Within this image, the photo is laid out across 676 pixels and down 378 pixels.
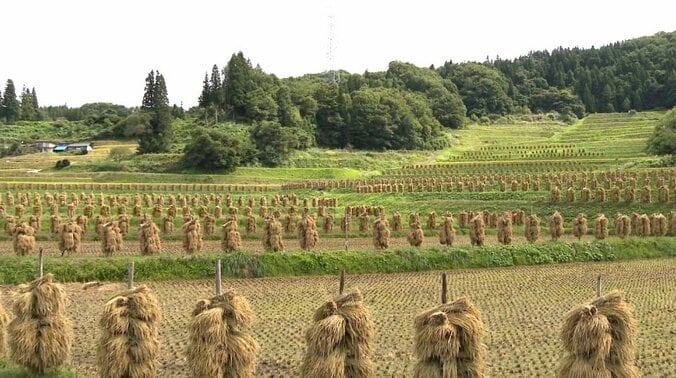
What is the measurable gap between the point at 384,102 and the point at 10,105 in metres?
92.8

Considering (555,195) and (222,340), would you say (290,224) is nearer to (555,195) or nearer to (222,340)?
(555,195)

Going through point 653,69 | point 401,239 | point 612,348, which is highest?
point 653,69

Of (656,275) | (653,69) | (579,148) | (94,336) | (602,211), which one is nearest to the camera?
(94,336)

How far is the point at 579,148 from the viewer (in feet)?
356

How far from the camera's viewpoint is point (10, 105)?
159750 millimetres

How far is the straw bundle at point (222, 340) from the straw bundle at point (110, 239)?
24.2m

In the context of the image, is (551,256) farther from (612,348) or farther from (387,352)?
(612,348)

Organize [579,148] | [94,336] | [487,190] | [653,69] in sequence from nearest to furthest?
[94,336]
[487,190]
[579,148]
[653,69]

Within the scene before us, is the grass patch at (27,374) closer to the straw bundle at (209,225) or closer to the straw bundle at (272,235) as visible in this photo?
the straw bundle at (272,235)

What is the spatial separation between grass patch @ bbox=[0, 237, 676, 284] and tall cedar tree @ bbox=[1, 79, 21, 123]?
469 ft

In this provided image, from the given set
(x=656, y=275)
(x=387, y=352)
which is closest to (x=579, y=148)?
(x=656, y=275)

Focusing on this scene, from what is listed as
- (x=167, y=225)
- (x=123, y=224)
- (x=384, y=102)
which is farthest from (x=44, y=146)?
(x=123, y=224)

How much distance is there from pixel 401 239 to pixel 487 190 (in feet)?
84.7

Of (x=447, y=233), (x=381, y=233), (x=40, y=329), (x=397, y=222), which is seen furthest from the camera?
(x=397, y=222)
